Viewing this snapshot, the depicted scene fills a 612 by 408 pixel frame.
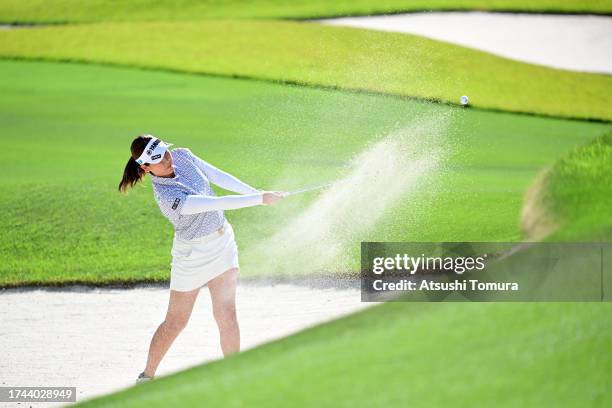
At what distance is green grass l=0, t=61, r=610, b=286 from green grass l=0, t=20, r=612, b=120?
437 millimetres

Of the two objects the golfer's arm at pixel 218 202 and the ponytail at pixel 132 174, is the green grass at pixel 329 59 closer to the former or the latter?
the ponytail at pixel 132 174

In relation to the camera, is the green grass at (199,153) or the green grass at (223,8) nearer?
the green grass at (199,153)

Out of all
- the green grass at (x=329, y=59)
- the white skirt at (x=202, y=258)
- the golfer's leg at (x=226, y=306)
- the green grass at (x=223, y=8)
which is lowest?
the golfer's leg at (x=226, y=306)

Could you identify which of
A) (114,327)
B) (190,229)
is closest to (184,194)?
(190,229)

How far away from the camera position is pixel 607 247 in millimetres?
6617

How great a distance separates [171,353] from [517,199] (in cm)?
379

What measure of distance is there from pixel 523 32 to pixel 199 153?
699cm

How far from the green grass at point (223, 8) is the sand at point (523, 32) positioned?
25cm

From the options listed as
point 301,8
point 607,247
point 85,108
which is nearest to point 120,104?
point 85,108

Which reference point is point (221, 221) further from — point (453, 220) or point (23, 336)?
point (453, 220)

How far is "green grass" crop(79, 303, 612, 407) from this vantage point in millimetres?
4809

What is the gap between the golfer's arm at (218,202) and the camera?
627 cm

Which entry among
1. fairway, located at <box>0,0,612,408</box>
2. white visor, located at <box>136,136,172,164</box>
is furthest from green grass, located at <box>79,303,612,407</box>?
white visor, located at <box>136,136,172,164</box>

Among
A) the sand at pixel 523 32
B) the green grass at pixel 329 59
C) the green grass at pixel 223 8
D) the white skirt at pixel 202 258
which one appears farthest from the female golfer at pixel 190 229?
the green grass at pixel 223 8
